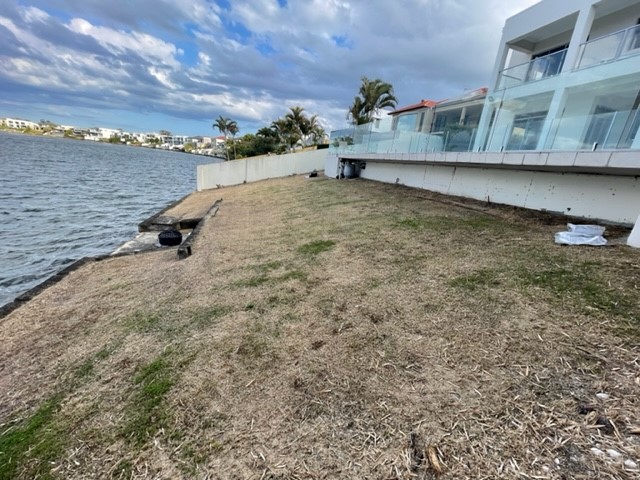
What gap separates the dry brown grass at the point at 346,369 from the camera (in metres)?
1.98

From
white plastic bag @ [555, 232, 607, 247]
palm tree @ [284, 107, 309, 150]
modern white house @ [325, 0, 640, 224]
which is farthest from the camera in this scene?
palm tree @ [284, 107, 309, 150]

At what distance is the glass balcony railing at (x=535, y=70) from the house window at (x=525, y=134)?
122 inches

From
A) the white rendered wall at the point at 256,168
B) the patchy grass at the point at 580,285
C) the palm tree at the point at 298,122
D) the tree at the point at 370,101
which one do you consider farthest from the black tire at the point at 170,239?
the palm tree at the point at 298,122

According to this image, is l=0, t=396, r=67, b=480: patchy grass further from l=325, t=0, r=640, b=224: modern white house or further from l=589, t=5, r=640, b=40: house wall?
l=589, t=5, r=640, b=40: house wall

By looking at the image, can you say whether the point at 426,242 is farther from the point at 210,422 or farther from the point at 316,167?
the point at 316,167

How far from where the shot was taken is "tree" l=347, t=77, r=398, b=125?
1118 inches

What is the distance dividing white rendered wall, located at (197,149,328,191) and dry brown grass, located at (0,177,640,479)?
59.5ft

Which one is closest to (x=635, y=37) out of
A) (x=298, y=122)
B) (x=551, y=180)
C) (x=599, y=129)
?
(x=599, y=129)

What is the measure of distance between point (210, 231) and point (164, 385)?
7152 millimetres

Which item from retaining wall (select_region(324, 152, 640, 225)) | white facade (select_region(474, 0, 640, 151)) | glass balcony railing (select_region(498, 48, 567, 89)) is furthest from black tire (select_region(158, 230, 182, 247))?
glass balcony railing (select_region(498, 48, 567, 89))

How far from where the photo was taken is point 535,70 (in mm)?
10039

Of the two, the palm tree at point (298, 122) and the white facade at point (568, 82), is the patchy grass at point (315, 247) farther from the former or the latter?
the palm tree at point (298, 122)

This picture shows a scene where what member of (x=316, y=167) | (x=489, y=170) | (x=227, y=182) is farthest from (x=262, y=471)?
(x=316, y=167)

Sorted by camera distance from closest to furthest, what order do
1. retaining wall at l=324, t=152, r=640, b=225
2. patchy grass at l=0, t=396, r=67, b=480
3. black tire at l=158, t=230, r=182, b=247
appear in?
patchy grass at l=0, t=396, r=67, b=480
retaining wall at l=324, t=152, r=640, b=225
black tire at l=158, t=230, r=182, b=247
